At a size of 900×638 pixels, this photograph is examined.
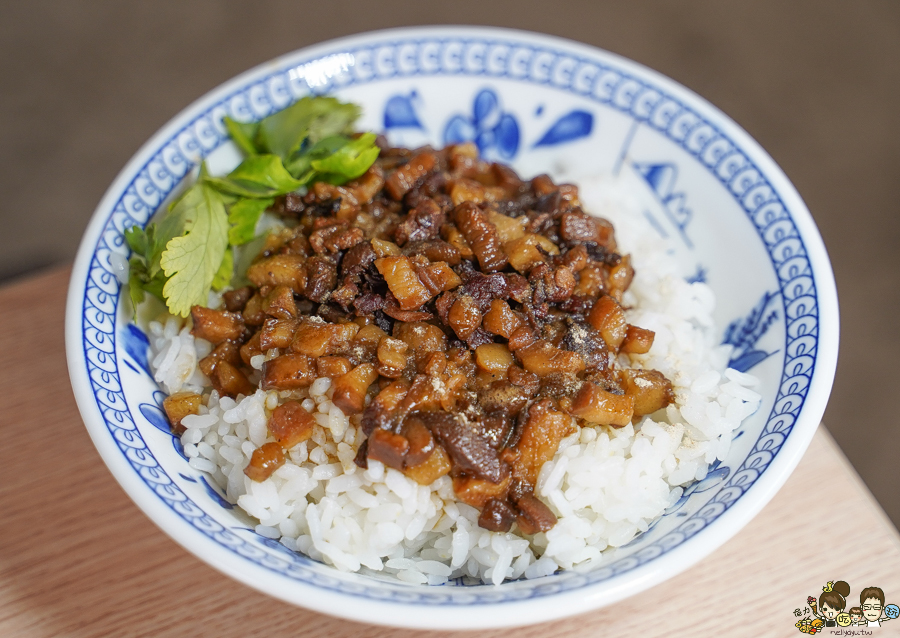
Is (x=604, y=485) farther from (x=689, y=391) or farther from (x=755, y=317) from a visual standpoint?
(x=755, y=317)

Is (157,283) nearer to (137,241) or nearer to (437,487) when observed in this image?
(137,241)

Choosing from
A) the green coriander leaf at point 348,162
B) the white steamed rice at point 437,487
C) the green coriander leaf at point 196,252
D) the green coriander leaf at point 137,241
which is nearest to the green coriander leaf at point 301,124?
the green coriander leaf at point 348,162

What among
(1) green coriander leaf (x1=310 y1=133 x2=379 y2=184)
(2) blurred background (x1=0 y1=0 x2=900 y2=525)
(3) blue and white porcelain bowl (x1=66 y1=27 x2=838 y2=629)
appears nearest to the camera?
(3) blue and white porcelain bowl (x1=66 y1=27 x2=838 y2=629)

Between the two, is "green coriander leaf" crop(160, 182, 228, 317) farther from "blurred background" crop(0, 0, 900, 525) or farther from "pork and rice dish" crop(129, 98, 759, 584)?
"blurred background" crop(0, 0, 900, 525)

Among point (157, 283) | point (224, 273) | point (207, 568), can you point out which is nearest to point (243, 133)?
point (224, 273)

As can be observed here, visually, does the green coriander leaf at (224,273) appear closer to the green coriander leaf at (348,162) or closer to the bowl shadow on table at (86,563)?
the green coriander leaf at (348,162)

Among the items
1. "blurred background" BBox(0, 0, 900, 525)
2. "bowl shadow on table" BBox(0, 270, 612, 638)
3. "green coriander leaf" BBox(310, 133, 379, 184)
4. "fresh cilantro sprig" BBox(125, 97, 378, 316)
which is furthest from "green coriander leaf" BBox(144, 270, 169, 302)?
"blurred background" BBox(0, 0, 900, 525)

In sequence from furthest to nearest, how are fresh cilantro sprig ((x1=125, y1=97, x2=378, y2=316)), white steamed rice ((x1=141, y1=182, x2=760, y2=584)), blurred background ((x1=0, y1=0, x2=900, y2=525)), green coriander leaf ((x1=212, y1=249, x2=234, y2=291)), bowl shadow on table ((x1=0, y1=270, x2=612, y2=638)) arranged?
blurred background ((x1=0, y1=0, x2=900, y2=525))
green coriander leaf ((x1=212, y1=249, x2=234, y2=291))
fresh cilantro sprig ((x1=125, y1=97, x2=378, y2=316))
bowl shadow on table ((x1=0, y1=270, x2=612, y2=638))
white steamed rice ((x1=141, y1=182, x2=760, y2=584))
